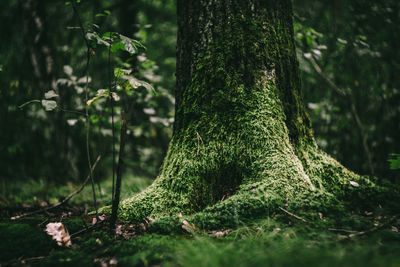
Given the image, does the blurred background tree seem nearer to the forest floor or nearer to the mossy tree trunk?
the mossy tree trunk

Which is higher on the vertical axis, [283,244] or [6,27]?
[6,27]

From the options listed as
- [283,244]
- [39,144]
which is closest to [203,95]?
[283,244]

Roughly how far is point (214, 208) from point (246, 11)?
1883 mm

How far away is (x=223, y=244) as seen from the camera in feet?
4.53

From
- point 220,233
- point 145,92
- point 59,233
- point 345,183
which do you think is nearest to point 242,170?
point 220,233

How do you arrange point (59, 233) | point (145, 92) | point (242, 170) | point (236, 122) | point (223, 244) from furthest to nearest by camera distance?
point (145, 92), point (236, 122), point (242, 170), point (59, 233), point (223, 244)

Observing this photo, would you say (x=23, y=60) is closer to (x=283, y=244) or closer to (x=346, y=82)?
(x=283, y=244)

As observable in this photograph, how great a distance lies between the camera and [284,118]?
2139 mm

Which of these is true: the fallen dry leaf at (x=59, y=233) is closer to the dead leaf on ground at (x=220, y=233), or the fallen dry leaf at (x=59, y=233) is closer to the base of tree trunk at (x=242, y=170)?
the base of tree trunk at (x=242, y=170)

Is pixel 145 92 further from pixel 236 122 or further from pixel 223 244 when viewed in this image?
pixel 223 244

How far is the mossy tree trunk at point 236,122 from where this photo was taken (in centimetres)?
195

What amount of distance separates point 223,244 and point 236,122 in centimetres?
108

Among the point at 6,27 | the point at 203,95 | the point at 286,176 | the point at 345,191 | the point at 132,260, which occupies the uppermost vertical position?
the point at 6,27

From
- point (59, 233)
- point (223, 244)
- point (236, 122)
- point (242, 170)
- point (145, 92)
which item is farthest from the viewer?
point (145, 92)
